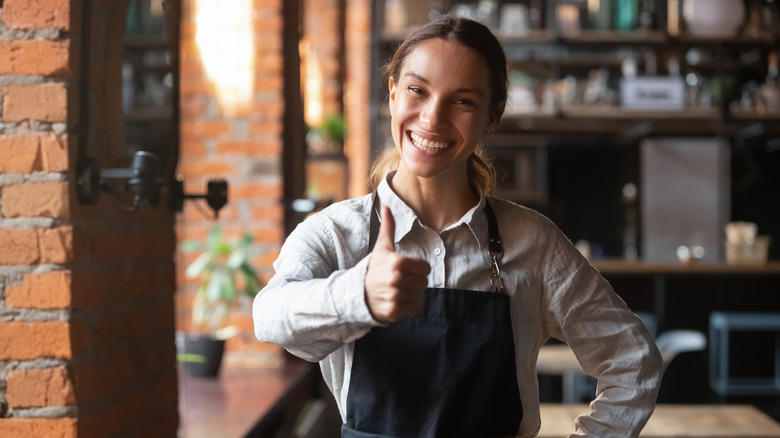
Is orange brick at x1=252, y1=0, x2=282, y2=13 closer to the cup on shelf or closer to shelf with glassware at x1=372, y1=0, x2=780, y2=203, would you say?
shelf with glassware at x1=372, y1=0, x2=780, y2=203

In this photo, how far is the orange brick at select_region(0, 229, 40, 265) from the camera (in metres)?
1.09

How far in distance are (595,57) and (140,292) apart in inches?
212

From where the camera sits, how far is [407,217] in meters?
1.09

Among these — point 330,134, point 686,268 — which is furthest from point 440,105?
point 686,268

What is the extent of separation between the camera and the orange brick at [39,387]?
42.7 inches

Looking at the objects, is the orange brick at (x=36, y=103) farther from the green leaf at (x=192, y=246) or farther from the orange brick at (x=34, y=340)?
the green leaf at (x=192, y=246)

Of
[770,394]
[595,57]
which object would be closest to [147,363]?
[770,394]

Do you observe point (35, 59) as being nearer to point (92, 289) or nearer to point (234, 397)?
point (92, 289)

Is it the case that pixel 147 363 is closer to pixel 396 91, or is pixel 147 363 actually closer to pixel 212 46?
pixel 396 91

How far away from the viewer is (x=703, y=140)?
6109 millimetres

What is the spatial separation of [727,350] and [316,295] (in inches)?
204

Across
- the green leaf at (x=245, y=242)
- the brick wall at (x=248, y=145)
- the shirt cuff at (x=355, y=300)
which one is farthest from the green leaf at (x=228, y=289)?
the shirt cuff at (x=355, y=300)

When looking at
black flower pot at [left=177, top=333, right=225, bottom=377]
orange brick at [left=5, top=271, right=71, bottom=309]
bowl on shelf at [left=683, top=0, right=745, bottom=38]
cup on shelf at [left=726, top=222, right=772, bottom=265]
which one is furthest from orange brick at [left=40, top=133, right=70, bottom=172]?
bowl on shelf at [left=683, top=0, right=745, bottom=38]

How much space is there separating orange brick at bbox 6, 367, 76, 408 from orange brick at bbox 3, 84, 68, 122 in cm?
36
